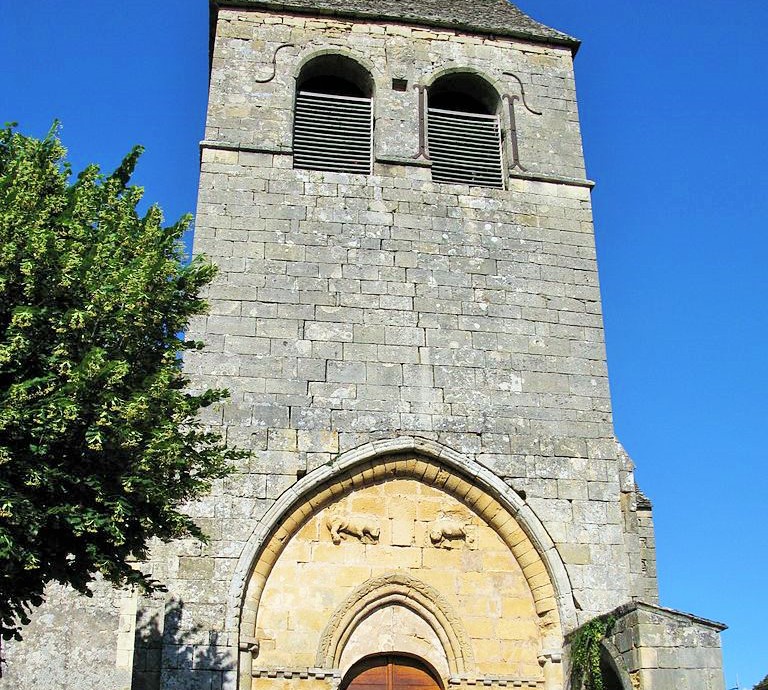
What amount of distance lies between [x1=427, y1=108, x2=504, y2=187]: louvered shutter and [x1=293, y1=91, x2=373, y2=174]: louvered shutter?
0.80 metres

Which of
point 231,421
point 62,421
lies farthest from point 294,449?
point 62,421

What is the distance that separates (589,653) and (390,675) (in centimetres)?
188

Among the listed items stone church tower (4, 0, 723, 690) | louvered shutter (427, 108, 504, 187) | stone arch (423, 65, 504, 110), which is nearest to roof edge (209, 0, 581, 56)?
stone church tower (4, 0, 723, 690)

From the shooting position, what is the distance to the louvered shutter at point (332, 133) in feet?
37.9

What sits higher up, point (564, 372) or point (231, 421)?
point (564, 372)

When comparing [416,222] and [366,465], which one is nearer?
[366,465]

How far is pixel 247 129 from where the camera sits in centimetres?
1142

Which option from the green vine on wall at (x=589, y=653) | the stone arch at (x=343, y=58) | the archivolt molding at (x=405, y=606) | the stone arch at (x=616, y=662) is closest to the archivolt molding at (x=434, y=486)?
the green vine on wall at (x=589, y=653)

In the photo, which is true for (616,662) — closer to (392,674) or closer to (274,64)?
(392,674)

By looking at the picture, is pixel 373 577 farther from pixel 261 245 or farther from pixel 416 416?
pixel 261 245

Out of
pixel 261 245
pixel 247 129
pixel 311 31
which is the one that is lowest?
pixel 261 245

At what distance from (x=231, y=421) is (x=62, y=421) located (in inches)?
133

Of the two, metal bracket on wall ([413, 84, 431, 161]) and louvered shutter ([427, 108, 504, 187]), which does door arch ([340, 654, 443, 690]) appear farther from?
metal bracket on wall ([413, 84, 431, 161])

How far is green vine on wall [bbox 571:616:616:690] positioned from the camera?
863cm
